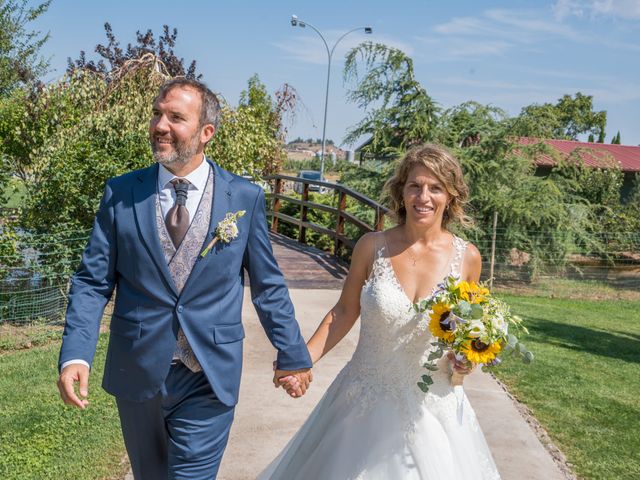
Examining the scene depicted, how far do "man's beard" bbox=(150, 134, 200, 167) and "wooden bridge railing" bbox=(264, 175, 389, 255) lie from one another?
564 centimetres

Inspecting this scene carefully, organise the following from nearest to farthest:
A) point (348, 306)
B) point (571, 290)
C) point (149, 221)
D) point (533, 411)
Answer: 1. point (149, 221)
2. point (348, 306)
3. point (533, 411)
4. point (571, 290)

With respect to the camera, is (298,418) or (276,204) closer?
(298,418)

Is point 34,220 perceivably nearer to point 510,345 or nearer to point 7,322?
point 7,322

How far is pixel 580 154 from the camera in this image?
44.6 ft

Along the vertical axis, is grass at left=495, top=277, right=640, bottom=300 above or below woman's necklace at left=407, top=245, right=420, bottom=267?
below

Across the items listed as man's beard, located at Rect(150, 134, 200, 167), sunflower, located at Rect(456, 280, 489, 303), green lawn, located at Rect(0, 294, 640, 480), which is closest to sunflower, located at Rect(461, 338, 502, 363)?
sunflower, located at Rect(456, 280, 489, 303)

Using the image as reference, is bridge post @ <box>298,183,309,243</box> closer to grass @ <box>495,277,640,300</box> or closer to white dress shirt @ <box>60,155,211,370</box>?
grass @ <box>495,277,640,300</box>

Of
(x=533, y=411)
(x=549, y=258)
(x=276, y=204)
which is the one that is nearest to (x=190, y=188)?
(x=533, y=411)

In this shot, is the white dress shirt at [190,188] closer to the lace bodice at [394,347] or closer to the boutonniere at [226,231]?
the boutonniere at [226,231]

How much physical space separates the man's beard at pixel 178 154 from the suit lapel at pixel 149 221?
0.13 meters

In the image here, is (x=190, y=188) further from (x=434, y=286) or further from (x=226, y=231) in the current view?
(x=434, y=286)

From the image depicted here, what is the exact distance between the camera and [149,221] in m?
2.63

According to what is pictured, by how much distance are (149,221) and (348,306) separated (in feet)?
3.98

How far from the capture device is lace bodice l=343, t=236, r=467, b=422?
125 inches
